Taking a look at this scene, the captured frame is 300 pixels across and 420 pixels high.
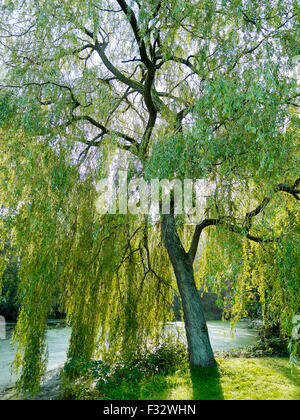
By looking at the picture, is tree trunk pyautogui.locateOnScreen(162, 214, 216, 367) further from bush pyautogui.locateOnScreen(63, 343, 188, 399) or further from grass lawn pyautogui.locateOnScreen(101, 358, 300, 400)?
bush pyautogui.locateOnScreen(63, 343, 188, 399)

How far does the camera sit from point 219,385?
3.47 meters

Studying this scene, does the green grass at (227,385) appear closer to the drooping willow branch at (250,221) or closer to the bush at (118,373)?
the bush at (118,373)

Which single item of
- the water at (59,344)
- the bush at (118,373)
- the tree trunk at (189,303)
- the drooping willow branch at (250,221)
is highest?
the drooping willow branch at (250,221)

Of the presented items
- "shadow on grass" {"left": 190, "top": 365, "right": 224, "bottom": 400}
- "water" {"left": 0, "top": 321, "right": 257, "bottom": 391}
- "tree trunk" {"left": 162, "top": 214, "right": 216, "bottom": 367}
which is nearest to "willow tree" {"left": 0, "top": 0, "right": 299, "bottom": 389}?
"tree trunk" {"left": 162, "top": 214, "right": 216, "bottom": 367}

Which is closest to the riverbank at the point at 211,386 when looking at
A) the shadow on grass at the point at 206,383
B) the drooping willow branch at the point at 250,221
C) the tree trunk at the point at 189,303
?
the shadow on grass at the point at 206,383

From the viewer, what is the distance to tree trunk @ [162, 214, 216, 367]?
406cm

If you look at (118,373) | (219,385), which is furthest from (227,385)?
(118,373)

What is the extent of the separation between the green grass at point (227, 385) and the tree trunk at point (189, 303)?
209 mm

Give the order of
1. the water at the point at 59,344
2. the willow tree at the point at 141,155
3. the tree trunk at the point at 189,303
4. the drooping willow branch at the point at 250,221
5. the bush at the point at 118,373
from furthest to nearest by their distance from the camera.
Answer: the water at the point at 59,344 < the tree trunk at the point at 189,303 < the bush at the point at 118,373 < the drooping willow branch at the point at 250,221 < the willow tree at the point at 141,155

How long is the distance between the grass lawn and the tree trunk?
0.65 feet

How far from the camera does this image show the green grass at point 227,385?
3178 millimetres

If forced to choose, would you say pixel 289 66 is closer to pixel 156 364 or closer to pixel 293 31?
pixel 293 31

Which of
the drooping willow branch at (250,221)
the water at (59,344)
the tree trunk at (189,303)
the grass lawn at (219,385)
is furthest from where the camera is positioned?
the water at (59,344)

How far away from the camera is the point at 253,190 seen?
134 inches
